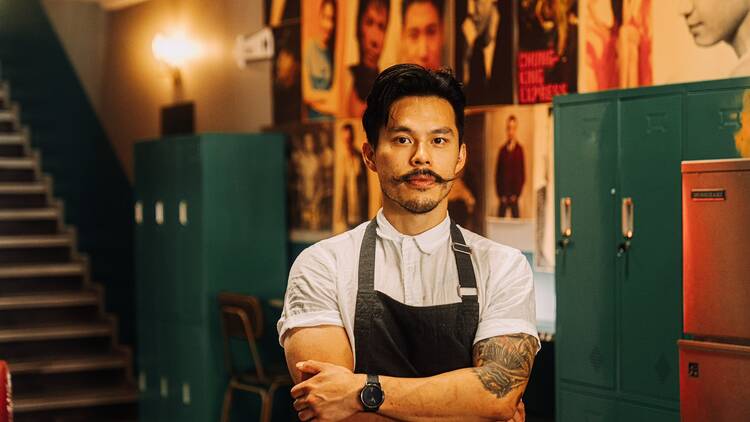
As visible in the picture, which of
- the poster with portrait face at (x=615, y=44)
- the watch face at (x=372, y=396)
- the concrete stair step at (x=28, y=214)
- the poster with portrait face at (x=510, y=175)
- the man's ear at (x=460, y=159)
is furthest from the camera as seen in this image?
the concrete stair step at (x=28, y=214)

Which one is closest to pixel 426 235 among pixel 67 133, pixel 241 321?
pixel 241 321

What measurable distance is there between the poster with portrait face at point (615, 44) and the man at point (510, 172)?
48 cm

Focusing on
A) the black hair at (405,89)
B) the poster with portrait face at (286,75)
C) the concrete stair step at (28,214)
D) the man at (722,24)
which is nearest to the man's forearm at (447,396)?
the black hair at (405,89)

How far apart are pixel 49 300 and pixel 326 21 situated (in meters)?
3.23

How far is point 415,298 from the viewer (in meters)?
1.88

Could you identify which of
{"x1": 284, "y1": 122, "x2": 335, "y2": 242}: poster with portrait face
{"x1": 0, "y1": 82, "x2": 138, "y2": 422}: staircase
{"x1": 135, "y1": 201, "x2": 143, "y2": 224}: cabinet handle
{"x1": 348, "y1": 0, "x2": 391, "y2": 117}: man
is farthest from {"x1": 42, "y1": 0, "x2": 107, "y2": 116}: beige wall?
{"x1": 348, "y1": 0, "x2": 391, "y2": 117}: man

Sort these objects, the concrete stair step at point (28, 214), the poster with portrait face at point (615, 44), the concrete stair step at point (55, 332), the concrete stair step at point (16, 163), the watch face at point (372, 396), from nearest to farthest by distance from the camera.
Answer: the watch face at point (372, 396), the poster with portrait face at point (615, 44), the concrete stair step at point (55, 332), the concrete stair step at point (28, 214), the concrete stair step at point (16, 163)

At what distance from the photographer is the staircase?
7.31 metres

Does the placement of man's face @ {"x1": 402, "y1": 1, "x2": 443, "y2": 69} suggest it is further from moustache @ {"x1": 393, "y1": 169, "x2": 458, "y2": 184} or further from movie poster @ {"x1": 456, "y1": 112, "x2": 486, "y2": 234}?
moustache @ {"x1": 393, "y1": 169, "x2": 458, "y2": 184}


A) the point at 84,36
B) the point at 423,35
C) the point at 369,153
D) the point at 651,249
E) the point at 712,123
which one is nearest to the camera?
the point at 369,153

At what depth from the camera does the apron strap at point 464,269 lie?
73.7 inches

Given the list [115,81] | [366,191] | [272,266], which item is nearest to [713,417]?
[366,191]

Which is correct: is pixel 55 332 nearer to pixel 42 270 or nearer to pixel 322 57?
pixel 42 270

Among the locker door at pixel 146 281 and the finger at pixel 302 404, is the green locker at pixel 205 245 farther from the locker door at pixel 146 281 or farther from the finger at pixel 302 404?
the finger at pixel 302 404
